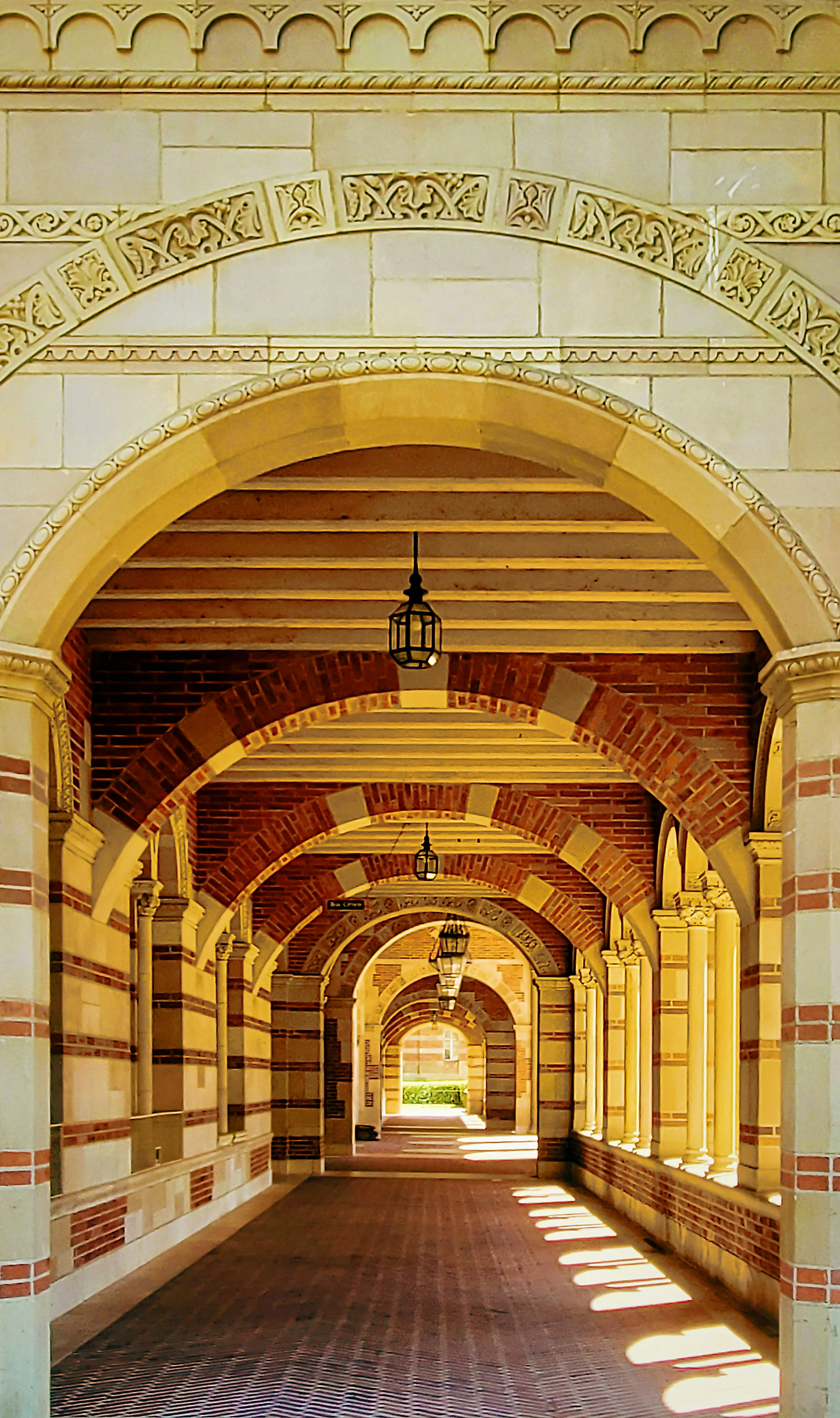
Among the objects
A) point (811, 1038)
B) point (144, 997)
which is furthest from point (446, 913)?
point (811, 1038)

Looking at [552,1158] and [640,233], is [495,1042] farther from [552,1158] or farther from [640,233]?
[640,233]

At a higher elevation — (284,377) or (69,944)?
(284,377)

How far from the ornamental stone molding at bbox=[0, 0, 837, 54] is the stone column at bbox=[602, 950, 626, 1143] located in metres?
12.9

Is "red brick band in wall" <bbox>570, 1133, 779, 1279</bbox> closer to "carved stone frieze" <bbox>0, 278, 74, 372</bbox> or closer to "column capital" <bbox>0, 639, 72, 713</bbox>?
"column capital" <bbox>0, 639, 72, 713</bbox>

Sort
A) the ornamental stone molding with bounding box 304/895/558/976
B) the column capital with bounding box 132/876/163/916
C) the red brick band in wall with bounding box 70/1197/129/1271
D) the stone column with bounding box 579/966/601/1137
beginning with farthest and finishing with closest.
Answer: the ornamental stone molding with bounding box 304/895/558/976 → the stone column with bounding box 579/966/601/1137 → the column capital with bounding box 132/876/163/916 → the red brick band in wall with bounding box 70/1197/129/1271

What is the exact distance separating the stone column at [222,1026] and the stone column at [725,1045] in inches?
236

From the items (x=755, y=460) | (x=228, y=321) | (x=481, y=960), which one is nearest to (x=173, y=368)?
(x=228, y=321)

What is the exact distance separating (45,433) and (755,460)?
7.83 ft

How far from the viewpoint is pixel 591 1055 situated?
20.2 metres

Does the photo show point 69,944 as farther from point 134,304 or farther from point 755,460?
point 755,460

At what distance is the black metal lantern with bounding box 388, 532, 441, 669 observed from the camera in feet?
26.7

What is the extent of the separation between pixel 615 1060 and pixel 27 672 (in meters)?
13.2

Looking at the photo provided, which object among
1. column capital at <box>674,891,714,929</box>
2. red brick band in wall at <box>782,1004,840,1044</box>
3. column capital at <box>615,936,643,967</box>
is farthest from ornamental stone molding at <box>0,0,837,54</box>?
column capital at <box>615,936,643,967</box>

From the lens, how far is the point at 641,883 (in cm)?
1454
